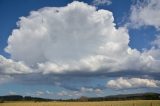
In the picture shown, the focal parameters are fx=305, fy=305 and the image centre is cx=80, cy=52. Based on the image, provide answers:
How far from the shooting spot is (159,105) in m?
62.9

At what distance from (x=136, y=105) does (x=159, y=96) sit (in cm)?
5089

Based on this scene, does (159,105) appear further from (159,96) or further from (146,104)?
(159,96)

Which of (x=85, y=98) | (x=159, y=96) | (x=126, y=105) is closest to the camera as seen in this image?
(x=126, y=105)

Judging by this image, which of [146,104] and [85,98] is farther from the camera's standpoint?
[85,98]

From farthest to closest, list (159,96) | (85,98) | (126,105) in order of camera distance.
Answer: (85,98)
(159,96)
(126,105)

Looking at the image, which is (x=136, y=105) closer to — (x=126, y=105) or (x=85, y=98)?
(x=126, y=105)

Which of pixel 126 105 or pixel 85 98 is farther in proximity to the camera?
pixel 85 98

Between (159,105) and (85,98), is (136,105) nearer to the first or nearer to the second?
(159,105)

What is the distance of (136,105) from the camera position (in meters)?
62.8

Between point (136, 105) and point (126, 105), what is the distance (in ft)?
7.02

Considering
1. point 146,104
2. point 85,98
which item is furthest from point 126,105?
point 85,98

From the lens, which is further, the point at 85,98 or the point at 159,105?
the point at 85,98

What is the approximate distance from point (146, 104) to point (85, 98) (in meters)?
57.1

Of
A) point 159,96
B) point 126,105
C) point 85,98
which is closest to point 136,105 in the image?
point 126,105
